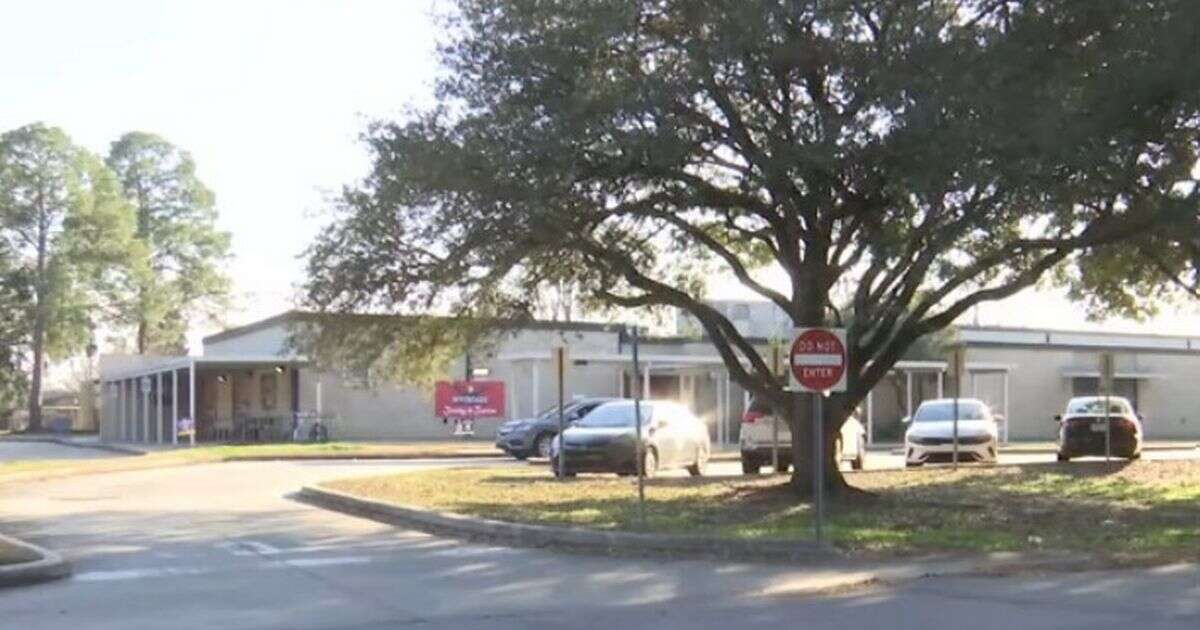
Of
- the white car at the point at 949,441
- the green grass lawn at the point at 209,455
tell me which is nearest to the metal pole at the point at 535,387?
the green grass lawn at the point at 209,455

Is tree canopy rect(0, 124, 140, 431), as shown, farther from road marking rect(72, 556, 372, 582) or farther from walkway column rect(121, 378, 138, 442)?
road marking rect(72, 556, 372, 582)

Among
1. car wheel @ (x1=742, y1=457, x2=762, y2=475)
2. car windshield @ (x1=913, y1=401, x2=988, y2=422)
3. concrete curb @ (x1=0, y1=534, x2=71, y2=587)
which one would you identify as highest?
car windshield @ (x1=913, y1=401, x2=988, y2=422)

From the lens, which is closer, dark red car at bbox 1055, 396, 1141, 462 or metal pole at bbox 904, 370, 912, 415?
dark red car at bbox 1055, 396, 1141, 462

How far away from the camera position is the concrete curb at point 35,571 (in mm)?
11766

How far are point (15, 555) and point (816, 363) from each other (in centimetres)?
822

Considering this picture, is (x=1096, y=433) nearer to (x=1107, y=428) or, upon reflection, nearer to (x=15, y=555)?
(x=1107, y=428)

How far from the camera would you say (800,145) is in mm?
14844

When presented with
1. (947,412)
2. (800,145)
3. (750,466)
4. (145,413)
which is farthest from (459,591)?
(145,413)

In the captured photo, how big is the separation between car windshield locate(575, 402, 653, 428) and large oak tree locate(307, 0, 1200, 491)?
5.95m

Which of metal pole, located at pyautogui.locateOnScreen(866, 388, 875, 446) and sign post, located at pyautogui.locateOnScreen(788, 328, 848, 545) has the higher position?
sign post, located at pyautogui.locateOnScreen(788, 328, 848, 545)

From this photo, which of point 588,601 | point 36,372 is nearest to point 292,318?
point 588,601

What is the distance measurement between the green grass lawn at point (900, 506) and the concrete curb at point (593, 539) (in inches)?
21.3

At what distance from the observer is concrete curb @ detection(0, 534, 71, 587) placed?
1177 cm


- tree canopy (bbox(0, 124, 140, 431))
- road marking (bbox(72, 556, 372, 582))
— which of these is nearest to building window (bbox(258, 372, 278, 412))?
tree canopy (bbox(0, 124, 140, 431))
